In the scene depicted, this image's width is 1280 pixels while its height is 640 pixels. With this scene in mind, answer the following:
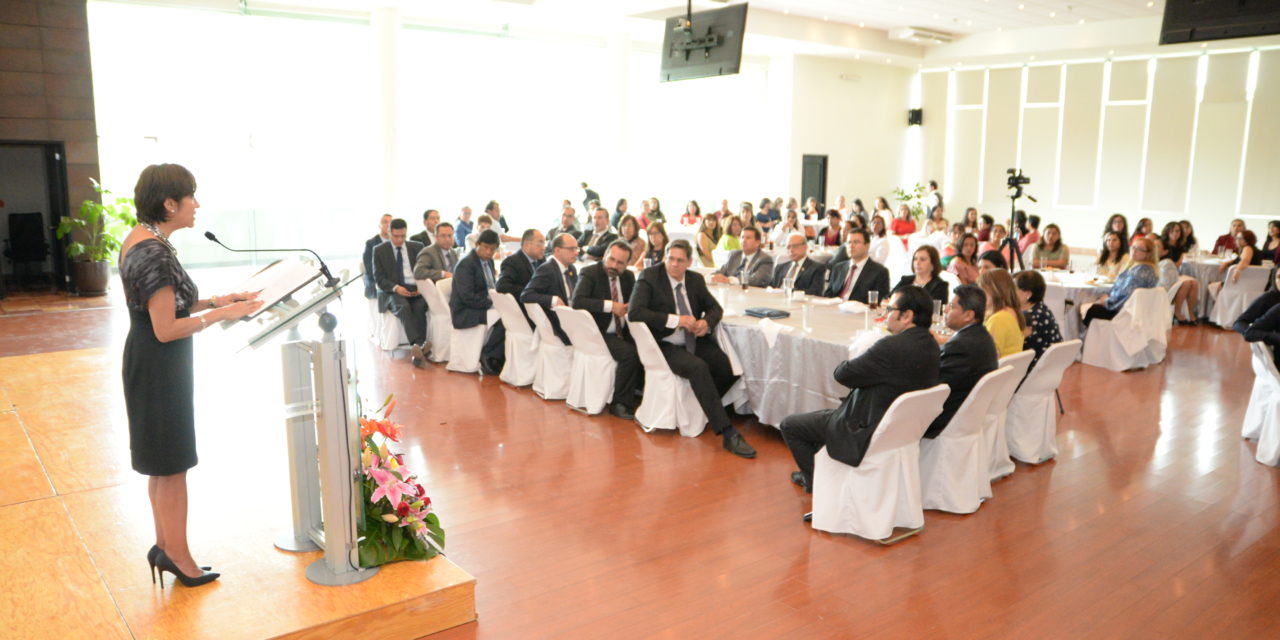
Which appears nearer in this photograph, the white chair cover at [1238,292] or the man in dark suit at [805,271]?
the man in dark suit at [805,271]

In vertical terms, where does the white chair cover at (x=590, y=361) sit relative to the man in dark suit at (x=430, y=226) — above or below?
below

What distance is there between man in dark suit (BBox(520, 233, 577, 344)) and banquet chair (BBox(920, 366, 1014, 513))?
3.18 meters

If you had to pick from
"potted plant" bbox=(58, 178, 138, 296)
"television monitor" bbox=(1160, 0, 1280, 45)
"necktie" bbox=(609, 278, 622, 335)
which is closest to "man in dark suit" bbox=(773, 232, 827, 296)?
"necktie" bbox=(609, 278, 622, 335)

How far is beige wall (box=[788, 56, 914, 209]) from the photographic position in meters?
20.1

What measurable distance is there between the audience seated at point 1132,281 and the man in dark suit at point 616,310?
475 cm

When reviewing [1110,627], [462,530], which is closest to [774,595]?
[1110,627]

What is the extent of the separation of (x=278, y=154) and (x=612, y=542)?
1283 cm

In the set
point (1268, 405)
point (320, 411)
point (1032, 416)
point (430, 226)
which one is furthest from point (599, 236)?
point (320, 411)

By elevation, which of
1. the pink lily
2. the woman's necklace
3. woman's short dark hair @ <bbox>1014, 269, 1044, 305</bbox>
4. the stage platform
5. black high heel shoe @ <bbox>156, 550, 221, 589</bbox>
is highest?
the woman's necklace

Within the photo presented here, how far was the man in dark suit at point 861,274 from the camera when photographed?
731 centimetres

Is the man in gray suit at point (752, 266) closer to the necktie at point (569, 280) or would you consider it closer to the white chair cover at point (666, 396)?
the necktie at point (569, 280)

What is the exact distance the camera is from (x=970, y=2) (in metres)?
14.9

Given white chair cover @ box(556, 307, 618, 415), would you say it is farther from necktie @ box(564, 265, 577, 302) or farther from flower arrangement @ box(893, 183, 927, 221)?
flower arrangement @ box(893, 183, 927, 221)

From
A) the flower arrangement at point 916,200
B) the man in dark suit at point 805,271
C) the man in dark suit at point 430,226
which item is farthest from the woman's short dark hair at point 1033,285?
the flower arrangement at point 916,200
